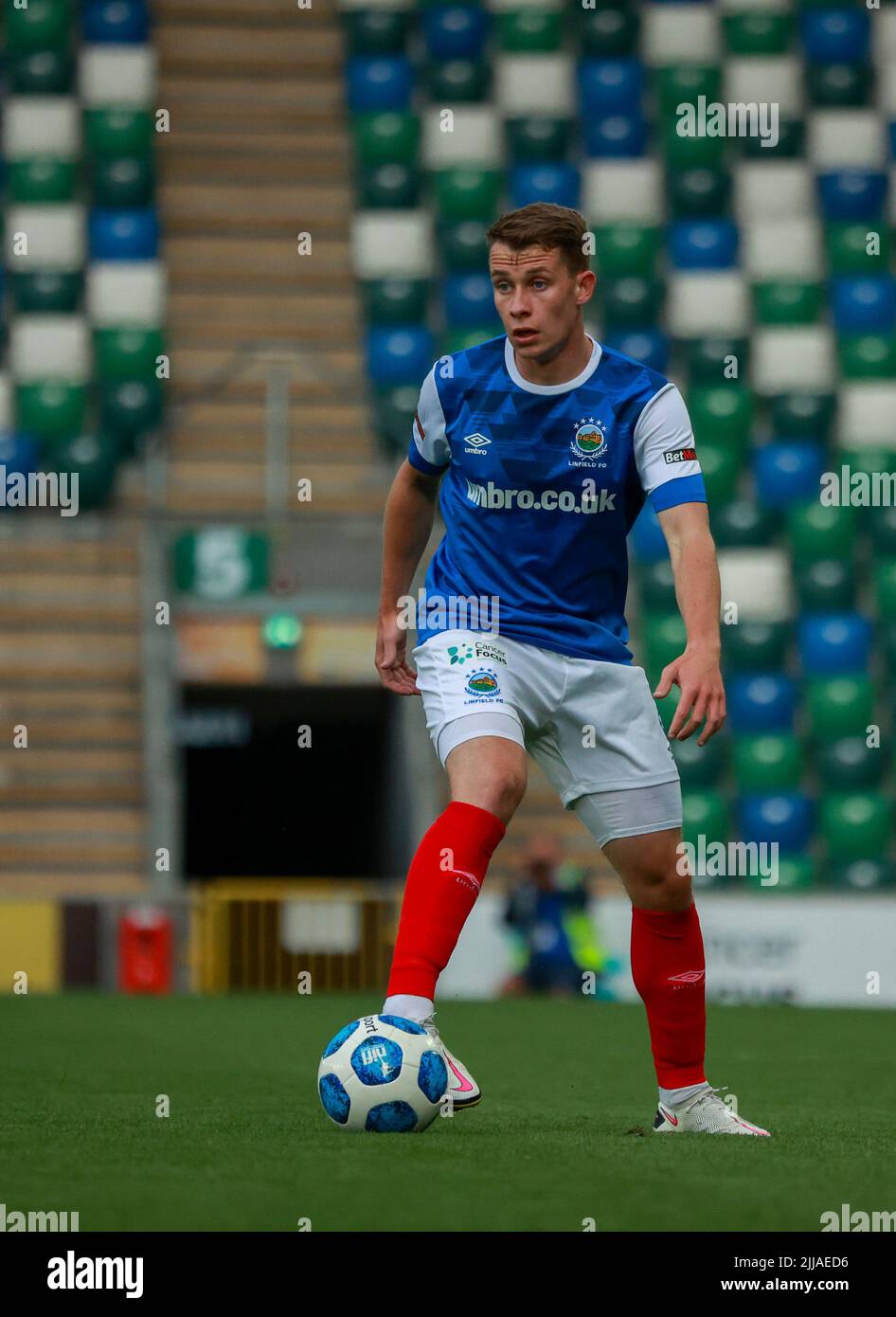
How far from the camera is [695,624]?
16.2ft

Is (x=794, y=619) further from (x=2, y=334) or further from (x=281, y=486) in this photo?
(x=2, y=334)

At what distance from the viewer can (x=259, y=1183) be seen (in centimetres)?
395

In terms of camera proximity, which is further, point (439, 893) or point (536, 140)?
point (536, 140)

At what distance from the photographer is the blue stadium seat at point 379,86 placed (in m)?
19.7

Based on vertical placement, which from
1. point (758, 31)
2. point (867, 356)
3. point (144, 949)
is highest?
point (758, 31)

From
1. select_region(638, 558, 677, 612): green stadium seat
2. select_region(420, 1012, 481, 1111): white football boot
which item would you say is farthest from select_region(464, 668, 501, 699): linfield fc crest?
select_region(638, 558, 677, 612): green stadium seat

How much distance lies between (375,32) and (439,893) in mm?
16209

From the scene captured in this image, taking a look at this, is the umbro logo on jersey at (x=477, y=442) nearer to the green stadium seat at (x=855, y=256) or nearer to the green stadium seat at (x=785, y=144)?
the green stadium seat at (x=855, y=256)

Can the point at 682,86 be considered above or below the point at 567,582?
above

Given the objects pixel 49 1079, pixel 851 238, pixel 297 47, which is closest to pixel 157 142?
pixel 297 47

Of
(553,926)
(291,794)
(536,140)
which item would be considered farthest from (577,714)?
(536,140)

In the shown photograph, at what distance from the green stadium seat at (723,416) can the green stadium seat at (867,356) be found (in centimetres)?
106

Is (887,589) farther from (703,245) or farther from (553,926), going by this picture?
(553,926)

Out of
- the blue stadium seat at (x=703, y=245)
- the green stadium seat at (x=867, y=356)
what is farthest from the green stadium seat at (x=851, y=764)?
the blue stadium seat at (x=703, y=245)
